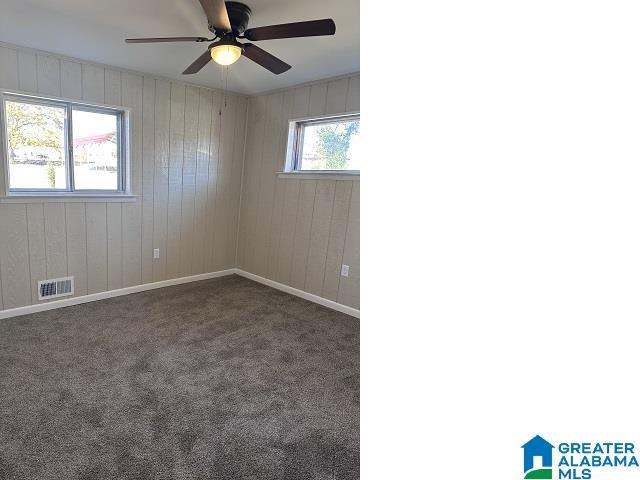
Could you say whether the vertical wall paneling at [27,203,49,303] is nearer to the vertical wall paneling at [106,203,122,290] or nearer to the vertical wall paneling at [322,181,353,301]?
the vertical wall paneling at [106,203,122,290]

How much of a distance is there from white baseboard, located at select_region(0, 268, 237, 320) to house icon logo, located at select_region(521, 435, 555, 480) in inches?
156

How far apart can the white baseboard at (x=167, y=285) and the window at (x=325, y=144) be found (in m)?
1.41

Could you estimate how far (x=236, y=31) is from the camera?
2.12 metres

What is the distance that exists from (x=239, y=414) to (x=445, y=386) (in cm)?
189

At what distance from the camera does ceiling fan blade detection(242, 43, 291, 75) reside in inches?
87.3

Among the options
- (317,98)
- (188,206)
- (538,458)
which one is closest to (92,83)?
(188,206)

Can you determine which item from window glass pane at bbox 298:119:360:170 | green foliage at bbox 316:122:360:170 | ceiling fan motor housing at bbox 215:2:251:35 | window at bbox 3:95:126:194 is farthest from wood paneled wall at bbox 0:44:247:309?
ceiling fan motor housing at bbox 215:2:251:35

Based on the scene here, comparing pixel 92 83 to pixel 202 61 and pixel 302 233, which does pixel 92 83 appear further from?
pixel 302 233

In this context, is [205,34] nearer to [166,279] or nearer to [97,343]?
[97,343]

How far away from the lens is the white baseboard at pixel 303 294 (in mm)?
3707

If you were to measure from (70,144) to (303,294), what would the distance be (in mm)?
2742

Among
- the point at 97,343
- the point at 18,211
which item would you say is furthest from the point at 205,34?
the point at 97,343

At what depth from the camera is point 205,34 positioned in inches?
100

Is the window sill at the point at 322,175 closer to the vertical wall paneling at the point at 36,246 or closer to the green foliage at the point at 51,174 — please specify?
the green foliage at the point at 51,174
